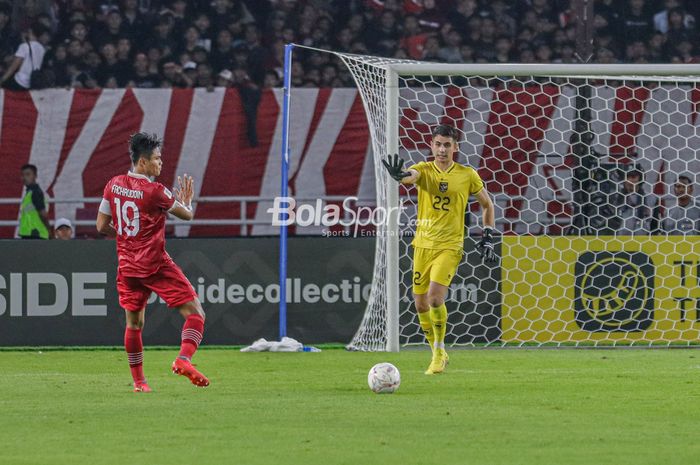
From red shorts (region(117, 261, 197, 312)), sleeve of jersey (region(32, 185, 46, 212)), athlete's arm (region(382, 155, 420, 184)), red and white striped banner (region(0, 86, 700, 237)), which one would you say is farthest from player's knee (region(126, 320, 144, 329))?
red and white striped banner (region(0, 86, 700, 237))

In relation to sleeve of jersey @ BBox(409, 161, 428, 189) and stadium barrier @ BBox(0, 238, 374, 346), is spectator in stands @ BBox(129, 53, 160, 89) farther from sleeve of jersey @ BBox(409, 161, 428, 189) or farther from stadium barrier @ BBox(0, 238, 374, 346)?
sleeve of jersey @ BBox(409, 161, 428, 189)

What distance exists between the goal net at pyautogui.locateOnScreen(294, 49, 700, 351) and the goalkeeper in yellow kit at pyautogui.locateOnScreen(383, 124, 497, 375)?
2.02 m

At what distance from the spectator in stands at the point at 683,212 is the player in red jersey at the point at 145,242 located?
742 centimetres

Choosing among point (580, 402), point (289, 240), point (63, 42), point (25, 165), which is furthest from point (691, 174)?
point (63, 42)

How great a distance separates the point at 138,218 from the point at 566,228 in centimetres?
789

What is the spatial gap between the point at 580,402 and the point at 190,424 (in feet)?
9.38

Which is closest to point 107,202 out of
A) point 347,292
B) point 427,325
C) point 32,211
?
point 427,325

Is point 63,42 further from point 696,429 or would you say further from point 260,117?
point 696,429

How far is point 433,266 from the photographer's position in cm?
1161

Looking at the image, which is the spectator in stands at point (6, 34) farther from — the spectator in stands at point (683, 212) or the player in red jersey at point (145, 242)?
the player in red jersey at point (145, 242)

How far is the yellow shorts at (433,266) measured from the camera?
11.5 metres

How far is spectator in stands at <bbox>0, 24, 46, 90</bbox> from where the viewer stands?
19375 millimetres

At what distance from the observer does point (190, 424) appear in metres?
7.79

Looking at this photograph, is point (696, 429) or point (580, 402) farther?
point (580, 402)
